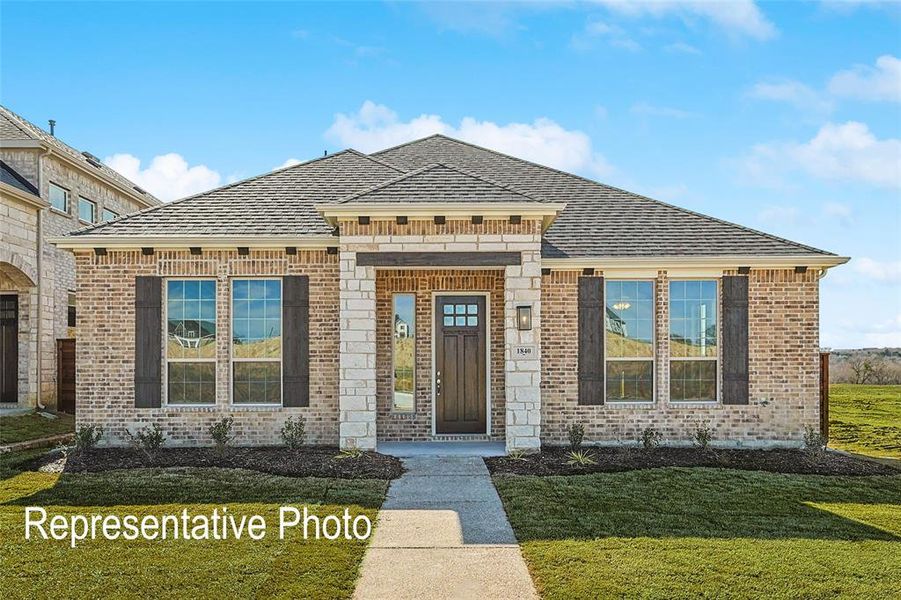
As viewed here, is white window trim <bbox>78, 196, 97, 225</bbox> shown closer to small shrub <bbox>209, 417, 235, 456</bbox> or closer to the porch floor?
small shrub <bbox>209, 417, 235, 456</bbox>

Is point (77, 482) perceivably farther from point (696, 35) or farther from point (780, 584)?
point (696, 35)

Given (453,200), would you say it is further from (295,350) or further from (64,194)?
(64,194)

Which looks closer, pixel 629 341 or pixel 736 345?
pixel 736 345

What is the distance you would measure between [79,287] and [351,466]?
5.34m

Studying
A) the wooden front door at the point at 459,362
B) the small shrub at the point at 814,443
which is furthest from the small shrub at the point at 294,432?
the small shrub at the point at 814,443

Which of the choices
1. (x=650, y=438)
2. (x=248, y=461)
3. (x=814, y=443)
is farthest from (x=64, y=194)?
(x=814, y=443)

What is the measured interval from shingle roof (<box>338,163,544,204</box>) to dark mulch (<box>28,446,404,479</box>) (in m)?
3.57

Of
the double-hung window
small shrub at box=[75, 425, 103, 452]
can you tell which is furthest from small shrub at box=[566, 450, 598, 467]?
small shrub at box=[75, 425, 103, 452]

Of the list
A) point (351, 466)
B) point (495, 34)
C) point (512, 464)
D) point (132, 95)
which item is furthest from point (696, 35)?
point (132, 95)

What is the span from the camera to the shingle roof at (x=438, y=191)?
9.31 metres

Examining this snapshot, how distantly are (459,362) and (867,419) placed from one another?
10535 millimetres

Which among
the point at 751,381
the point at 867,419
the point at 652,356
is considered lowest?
the point at 867,419

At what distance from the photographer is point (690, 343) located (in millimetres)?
10562

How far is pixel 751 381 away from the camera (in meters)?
10.4
